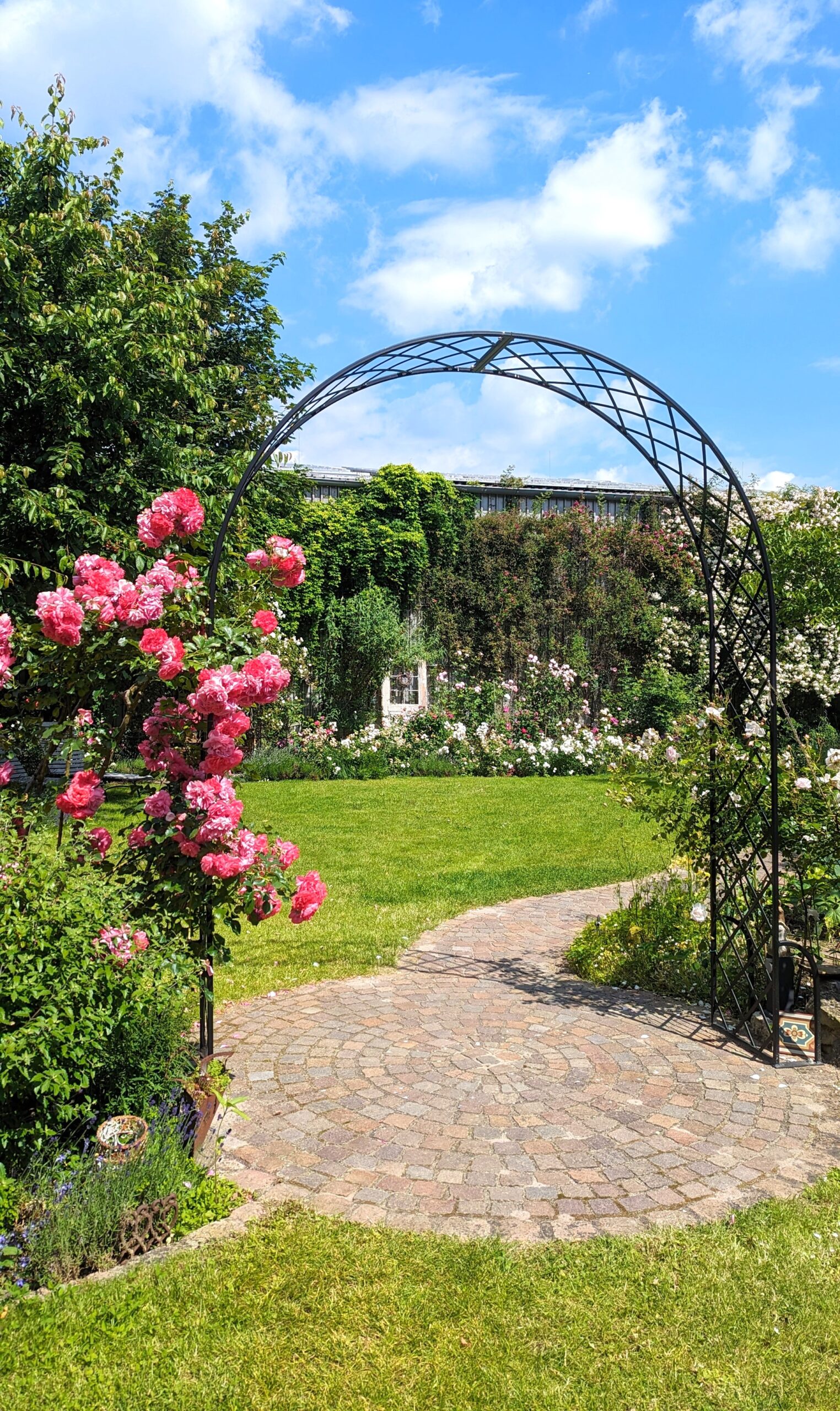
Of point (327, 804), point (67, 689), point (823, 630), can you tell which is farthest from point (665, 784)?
point (823, 630)

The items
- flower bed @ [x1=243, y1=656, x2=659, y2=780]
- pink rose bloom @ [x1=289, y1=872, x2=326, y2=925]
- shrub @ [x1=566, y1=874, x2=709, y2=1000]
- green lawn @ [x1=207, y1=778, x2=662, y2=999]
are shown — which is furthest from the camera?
flower bed @ [x1=243, y1=656, x2=659, y2=780]

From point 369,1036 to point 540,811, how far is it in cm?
636

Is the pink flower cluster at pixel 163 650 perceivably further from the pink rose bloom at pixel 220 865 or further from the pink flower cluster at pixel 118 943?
the pink flower cluster at pixel 118 943

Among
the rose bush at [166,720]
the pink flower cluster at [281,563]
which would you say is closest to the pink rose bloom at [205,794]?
the rose bush at [166,720]

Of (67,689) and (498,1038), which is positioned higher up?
(67,689)

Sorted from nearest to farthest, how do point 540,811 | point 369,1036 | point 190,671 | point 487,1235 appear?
point 487,1235
point 190,671
point 369,1036
point 540,811

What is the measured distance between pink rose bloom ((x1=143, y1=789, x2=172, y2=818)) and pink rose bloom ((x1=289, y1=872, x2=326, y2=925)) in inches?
23.2

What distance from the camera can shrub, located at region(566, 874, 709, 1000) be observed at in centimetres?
512

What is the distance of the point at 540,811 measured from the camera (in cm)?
1056

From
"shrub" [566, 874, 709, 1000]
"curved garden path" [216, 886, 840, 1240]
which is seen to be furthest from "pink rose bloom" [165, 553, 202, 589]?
"shrub" [566, 874, 709, 1000]

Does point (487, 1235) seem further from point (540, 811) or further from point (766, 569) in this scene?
point (540, 811)

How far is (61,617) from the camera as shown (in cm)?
317

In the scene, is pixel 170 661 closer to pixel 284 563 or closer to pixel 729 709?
pixel 284 563

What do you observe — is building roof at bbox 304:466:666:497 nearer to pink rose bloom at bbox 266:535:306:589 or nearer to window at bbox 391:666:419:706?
window at bbox 391:666:419:706
